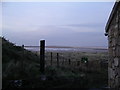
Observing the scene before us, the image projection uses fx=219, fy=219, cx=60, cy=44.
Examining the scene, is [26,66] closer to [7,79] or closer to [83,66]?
[7,79]

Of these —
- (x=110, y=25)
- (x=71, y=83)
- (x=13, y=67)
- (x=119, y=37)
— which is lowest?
(x=71, y=83)

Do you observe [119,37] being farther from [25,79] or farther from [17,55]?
[17,55]

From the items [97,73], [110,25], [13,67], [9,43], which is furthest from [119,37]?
[9,43]

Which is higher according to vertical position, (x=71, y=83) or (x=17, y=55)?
(x=17, y=55)

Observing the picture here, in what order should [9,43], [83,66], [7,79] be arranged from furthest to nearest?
[9,43] → [83,66] → [7,79]

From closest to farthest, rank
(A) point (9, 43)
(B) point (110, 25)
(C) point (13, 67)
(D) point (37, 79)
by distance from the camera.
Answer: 1. (B) point (110, 25)
2. (D) point (37, 79)
3. (C) point (13, 67)
4. (A) point (9, 43)

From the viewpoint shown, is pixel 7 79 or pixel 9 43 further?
pixel 9 43

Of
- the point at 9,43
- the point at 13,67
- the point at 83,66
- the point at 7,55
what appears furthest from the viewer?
the point at 9,43

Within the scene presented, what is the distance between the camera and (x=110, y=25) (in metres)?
6.54

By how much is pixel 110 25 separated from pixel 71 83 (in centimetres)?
326

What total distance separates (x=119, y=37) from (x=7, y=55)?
7.38m

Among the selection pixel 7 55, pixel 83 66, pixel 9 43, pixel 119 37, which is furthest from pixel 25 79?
pixel 9 43

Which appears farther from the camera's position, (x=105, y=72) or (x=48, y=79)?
(x=105, y=72)

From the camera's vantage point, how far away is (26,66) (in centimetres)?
965
